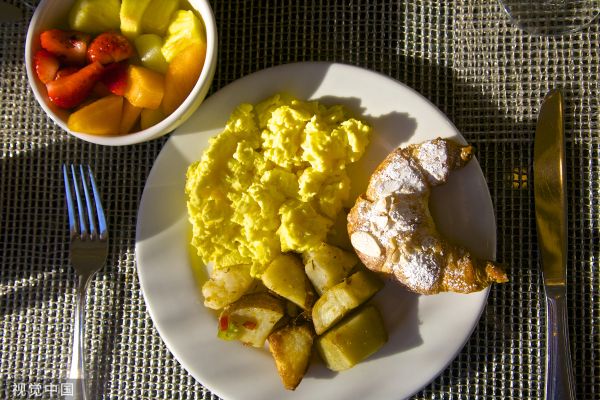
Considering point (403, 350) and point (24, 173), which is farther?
point (24, 173)

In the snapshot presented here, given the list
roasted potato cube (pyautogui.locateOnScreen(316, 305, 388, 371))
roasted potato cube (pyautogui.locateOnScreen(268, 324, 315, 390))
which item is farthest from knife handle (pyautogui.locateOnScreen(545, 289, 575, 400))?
roasted potato cube (pyautogui.locateOnScreen(268, 324, 315, 390))

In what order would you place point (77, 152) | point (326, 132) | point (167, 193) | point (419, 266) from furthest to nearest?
point (77, 152), point (167, 193), point (326, 132), point (419, 266)

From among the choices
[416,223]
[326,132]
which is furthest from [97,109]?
[416,223]

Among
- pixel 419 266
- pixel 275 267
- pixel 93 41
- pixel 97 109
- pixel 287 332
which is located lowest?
pixel 287 332

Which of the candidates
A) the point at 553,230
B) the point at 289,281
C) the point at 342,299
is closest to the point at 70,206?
the point at 289,281

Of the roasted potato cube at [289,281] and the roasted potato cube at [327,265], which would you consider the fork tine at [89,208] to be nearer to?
the roasted potato cube at [289,281]

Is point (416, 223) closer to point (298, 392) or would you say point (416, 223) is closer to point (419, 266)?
point (419, 266)
